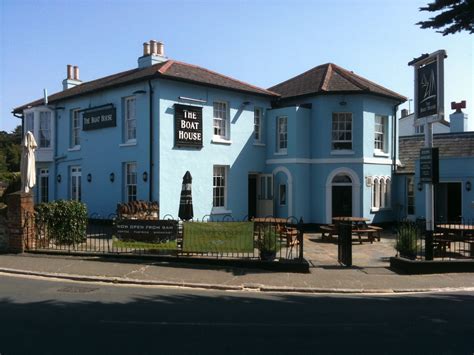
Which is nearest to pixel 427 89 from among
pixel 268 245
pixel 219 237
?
Result: pixel 268 245

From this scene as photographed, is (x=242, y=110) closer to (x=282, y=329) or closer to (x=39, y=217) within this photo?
(x=39, y=217)

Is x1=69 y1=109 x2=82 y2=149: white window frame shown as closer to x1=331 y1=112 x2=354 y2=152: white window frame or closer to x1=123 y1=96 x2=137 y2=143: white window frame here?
x1=123 y1=96 x2=137 y2=143: white window frame

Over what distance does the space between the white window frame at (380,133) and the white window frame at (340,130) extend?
5.33 feet

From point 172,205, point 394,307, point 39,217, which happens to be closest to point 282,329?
point 394,307

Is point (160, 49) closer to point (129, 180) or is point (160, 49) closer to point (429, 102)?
point (129, 180)

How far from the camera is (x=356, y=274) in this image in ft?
40.9

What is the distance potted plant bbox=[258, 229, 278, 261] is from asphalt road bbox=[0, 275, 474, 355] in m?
2.69

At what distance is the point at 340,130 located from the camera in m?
23.3

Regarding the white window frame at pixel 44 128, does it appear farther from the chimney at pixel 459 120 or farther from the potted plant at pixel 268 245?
the chimney at pixel 459 120

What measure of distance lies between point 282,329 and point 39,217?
10.5m

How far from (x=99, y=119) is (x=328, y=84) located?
35.9 feet

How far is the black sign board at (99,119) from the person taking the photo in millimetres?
22156

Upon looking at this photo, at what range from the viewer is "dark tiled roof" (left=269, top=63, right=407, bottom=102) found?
75.5ft

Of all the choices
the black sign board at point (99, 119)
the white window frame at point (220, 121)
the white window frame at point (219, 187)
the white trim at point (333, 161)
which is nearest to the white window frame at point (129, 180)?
the black sign board at point (99, 119)
